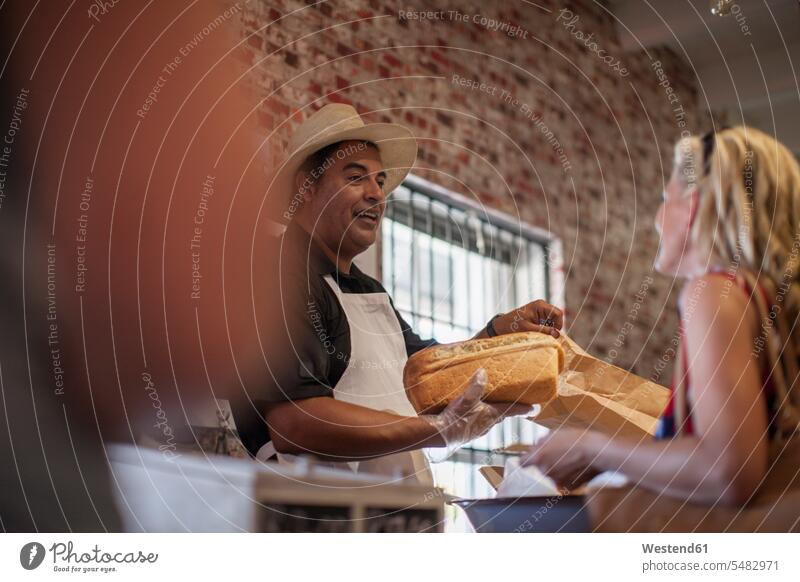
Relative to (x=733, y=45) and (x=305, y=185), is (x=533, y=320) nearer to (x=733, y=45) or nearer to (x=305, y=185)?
(x=305, y=185)

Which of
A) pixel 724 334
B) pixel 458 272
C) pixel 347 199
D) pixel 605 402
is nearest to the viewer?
pixel 724 334

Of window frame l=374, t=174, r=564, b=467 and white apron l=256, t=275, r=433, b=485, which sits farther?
window frame l=374, t=174, r=564, b=467

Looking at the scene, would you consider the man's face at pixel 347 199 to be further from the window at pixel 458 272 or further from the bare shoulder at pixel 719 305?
the bare shoulder at pixel 719 305

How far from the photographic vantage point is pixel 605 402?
0.95m

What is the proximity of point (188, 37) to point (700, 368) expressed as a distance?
685 mm

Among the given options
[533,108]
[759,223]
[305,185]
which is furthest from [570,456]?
[533,108]

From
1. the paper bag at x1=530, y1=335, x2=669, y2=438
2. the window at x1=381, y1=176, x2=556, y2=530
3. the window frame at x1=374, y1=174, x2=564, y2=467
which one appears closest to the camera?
the paper bag at x1=530, y1=335, x2=669, y2=438

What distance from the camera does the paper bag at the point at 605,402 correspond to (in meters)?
0.95

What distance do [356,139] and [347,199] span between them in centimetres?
8

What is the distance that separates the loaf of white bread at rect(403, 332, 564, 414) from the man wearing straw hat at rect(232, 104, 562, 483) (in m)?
0.01

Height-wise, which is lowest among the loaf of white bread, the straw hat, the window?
the loaf of white bread

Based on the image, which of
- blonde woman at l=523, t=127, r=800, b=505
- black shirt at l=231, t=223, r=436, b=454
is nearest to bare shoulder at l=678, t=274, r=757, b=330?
blonde woman at l=523, t=127, r=800, b=505

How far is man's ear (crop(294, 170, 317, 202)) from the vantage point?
3.57 feet

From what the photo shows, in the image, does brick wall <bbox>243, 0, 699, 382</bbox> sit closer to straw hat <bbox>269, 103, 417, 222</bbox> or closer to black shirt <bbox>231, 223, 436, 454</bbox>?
straw hat <bbox>269, 103, 417, 222</bbox>
